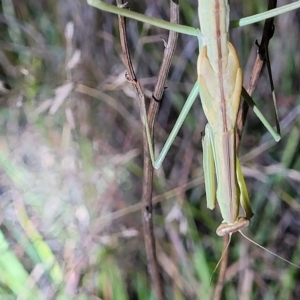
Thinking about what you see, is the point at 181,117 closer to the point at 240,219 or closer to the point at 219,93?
the point at 219,93

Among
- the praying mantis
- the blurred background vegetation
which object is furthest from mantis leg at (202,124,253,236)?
the blurred background vegetation

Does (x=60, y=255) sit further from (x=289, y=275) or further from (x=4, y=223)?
(x=289, y=275)

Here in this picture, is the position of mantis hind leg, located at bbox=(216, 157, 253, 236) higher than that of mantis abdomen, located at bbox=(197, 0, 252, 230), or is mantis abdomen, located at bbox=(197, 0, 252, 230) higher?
mantis abdomen, located at bbox=(197, 0, 252, 230)

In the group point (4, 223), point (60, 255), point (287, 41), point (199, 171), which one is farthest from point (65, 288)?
point (287, 41)

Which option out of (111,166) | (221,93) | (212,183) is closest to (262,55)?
(221,93)

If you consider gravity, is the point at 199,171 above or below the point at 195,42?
below

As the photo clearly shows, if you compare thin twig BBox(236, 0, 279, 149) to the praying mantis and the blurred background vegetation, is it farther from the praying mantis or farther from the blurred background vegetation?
the blurred background vegetation
